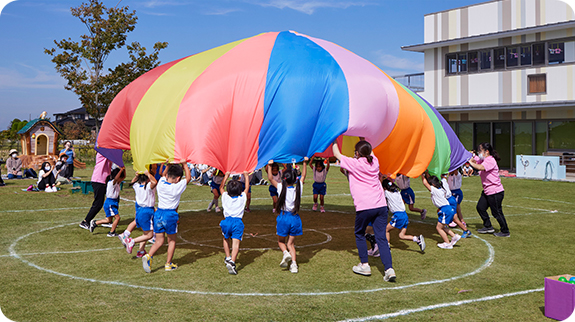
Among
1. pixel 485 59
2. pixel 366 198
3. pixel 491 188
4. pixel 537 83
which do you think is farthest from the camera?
pixel 485 59

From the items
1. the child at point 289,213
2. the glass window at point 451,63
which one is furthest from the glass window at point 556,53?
the child at point 289,213

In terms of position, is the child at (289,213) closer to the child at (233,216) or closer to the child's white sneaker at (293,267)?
the child's white sneaker at (293,267)

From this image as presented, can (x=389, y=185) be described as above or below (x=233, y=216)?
above

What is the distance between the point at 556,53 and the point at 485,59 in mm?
3855

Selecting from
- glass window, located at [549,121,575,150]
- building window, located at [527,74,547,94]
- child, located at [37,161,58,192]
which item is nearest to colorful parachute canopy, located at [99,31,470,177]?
child, located at [37,161,58,192]

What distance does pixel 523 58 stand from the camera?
26.8m

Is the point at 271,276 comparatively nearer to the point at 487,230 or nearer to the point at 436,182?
the point at 436,182

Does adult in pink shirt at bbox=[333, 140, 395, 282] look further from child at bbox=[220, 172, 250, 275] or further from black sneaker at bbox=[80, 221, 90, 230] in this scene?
black sneaker at bbox=[80, 221, 90, 230]

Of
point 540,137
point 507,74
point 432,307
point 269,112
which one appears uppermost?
point 507,74

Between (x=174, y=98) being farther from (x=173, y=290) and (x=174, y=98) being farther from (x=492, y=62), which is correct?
(x=492, y=62)

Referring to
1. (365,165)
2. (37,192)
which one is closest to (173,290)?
(365,165)

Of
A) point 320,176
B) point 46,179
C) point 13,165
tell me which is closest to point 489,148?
point 320,176

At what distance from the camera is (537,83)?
26281mm

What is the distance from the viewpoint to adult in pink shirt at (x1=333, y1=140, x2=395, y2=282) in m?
7.25
